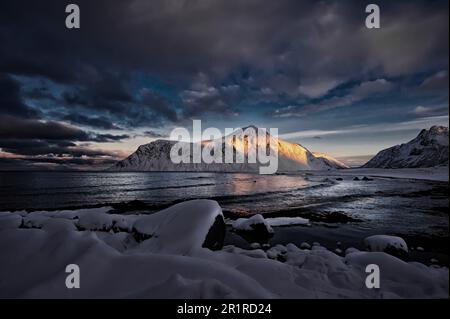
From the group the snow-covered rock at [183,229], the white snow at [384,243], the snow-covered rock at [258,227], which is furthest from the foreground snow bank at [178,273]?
the snow-covered rock at [258,227]

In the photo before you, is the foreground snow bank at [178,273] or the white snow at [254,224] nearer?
the foreground snow bank at [178,273]

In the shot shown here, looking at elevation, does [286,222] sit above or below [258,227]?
below

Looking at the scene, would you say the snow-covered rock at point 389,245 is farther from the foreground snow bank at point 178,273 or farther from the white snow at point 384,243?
the foreground snow bank at point 178,273

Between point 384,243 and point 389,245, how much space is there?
0.17m

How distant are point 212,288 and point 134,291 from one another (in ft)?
5.46

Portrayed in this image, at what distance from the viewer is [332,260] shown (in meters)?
6.51

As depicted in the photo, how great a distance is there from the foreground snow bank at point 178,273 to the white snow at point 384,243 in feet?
11.0

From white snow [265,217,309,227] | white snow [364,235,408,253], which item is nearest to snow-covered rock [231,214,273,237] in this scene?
white snow [265,217,309,227]

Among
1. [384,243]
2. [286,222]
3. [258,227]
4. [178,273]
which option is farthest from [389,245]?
[178,273]

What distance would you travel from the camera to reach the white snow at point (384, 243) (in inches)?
351

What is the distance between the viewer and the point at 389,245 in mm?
8992

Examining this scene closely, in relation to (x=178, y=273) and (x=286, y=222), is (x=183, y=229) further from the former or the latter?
(x=286, y=222)
